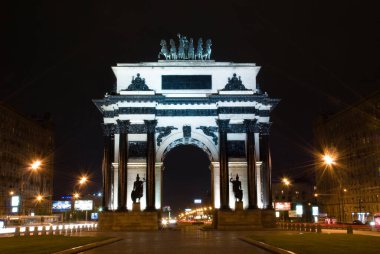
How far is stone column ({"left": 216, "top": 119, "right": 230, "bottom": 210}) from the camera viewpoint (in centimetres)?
5800

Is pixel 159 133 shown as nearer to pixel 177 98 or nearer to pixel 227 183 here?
pixel 177 98

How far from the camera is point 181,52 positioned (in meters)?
64.0

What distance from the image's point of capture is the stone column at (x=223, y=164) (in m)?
58.0

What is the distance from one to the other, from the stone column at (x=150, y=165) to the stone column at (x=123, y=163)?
2.37 meters

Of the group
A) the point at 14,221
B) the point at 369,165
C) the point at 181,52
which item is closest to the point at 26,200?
the point at 14,221

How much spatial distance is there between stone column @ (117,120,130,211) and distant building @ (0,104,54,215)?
35.8m

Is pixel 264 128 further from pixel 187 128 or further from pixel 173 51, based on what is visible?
pixel 173 51

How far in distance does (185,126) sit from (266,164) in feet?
33.6

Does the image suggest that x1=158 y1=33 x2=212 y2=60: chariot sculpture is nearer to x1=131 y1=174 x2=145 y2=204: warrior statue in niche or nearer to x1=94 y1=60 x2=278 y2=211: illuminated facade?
x1=94 y1=60 x2=278 y2=211: illuminated facade

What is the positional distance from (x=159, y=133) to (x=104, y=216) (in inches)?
439

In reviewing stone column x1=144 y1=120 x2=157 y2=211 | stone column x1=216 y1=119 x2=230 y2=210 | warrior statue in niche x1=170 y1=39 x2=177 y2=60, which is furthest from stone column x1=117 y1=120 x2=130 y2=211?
stone column x1=216 y1=119 x2=230 y2=210

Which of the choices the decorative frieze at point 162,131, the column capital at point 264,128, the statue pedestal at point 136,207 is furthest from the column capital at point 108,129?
the column capital at point 264,128

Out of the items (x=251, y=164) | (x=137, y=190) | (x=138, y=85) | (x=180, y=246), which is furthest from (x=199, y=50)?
(x=180, y=246)

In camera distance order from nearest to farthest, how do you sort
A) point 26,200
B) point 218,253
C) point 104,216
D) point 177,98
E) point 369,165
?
point 218,253 < point 104,216 < point 177,98 < point 369,165 < point 26,200
